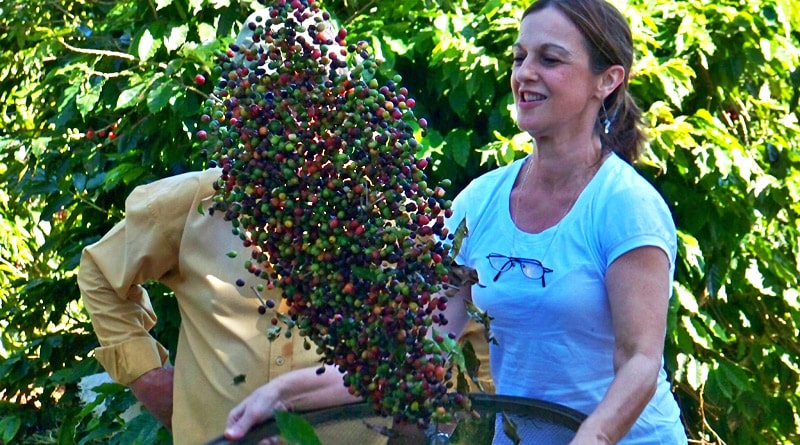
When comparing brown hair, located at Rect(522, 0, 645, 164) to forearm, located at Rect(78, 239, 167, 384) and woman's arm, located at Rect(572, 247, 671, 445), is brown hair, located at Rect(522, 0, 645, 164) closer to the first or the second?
woman's arm, located at Rect(572, 247, 671, 445)

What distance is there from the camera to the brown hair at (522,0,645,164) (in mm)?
2176

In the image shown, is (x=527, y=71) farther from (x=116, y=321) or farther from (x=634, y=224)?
(x=116, y=321)

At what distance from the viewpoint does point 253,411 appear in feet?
6.02

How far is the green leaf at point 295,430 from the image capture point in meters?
1.50

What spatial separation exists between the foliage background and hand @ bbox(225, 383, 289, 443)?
1729 millimetres

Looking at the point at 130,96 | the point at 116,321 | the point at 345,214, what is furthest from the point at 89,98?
the point at 345,214

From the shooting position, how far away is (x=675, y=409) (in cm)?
217

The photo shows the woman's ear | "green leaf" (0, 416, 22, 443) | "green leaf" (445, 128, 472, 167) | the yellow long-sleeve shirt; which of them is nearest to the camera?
the woman's ear

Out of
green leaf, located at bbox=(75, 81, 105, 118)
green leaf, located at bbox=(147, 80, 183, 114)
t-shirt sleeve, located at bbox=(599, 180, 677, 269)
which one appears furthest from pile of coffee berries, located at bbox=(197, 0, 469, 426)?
green leaf, located at bbox=(75, 81, 105, 118)

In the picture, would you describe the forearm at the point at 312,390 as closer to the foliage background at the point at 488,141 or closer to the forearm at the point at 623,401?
the forearm at the point at 623,401

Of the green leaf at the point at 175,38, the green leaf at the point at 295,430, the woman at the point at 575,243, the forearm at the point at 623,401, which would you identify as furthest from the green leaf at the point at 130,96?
the green leaf at the point at 295,430

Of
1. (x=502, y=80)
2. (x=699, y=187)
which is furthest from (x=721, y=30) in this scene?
(x=502, y=80)

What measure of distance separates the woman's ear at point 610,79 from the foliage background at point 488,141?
1.25m

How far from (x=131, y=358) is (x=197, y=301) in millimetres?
304
